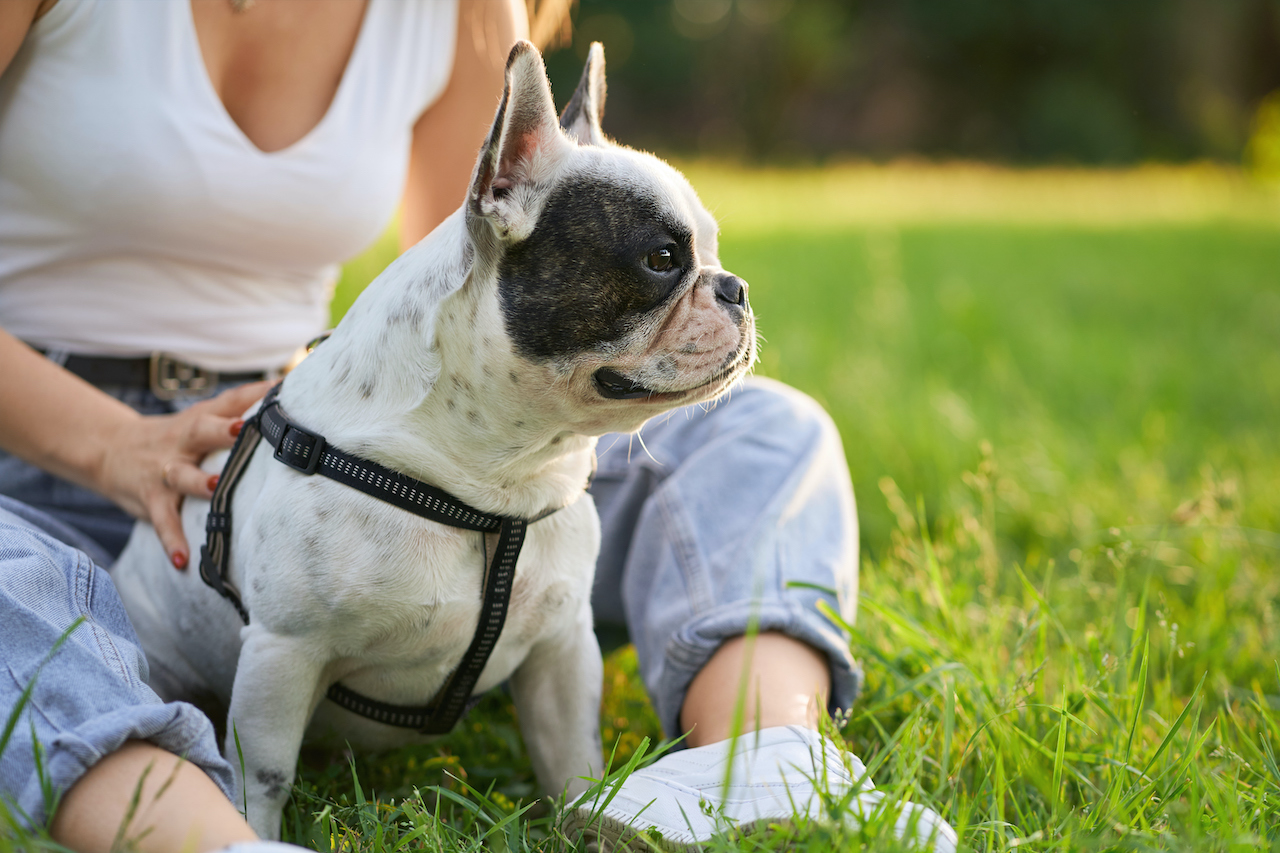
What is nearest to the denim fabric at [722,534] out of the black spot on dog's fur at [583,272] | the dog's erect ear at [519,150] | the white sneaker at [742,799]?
the white sneaker at [742,799]

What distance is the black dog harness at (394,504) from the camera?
53.7 inches

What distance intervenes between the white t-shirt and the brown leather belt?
0.8 inches

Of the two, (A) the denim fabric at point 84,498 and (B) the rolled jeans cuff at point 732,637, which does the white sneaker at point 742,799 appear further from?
(A) the denim fabric at point 84,498

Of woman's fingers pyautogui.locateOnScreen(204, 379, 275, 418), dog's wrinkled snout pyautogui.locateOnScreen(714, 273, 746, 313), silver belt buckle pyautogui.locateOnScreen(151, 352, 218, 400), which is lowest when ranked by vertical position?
silver belt buckle pyautogui.locateOnScreen(151, 352, 218, 400)

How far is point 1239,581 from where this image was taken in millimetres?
2355

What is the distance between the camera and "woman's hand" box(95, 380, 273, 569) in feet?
5.09

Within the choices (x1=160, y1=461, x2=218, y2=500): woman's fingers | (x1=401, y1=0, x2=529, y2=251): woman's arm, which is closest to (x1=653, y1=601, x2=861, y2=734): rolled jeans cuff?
(x1=160, y1=461, x2=218, y2=500): woman's fingers

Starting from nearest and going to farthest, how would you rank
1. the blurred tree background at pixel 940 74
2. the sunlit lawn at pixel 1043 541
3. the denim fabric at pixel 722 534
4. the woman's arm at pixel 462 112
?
the sunlit lawn at pixel 1043 541 → the denim fabric at pixel 722 534 → the woman's arm at pixel 462 112 → the blurred tree background at pixel 940 74

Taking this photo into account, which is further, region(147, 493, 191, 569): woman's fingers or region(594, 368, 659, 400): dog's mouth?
region(147, 493, 191, 569): woman's fingers

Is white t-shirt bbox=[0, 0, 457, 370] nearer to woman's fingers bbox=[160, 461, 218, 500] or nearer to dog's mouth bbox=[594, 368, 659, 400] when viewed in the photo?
woman's fingers bbox=[160, 461, 218, 500]

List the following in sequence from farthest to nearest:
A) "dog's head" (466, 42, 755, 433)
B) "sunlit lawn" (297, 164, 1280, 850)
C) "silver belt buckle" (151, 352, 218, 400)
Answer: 1. "silver belt buckle" (151, 352, 218, 400)
2. "sunlit lawn" (297, 164, 1280, 850)
3. "dog's head" (466, 42, 755, 433)

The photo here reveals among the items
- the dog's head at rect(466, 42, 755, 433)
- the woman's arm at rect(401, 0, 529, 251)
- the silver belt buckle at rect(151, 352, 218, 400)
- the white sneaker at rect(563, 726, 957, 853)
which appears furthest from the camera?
the woman's arm at rect(401, 0, 529, 251)

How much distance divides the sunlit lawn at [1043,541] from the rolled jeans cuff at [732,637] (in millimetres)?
61

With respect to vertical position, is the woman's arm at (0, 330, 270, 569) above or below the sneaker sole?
above
